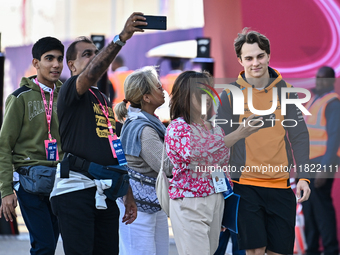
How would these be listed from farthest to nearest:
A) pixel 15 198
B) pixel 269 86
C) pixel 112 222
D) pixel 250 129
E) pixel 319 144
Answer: pixel 319 144, pixel 15 198, pixel 269 86, pixel 112 222, pixel 250 129

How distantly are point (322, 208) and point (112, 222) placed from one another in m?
2.95

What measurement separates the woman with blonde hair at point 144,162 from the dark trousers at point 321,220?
7.71ft

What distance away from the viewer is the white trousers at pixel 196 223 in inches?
111

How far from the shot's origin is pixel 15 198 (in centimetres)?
358

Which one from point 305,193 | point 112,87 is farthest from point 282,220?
point 112,87

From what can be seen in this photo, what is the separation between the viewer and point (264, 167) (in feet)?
10.6

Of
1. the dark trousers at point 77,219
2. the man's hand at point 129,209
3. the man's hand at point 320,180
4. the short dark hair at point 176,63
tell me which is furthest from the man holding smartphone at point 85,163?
the short dark hair at point 176,63

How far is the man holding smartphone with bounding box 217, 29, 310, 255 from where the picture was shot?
3221 mm

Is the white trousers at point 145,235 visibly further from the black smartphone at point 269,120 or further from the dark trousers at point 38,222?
the black smartphone at point 269,120

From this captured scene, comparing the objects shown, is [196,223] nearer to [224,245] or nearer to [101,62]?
[101,62]

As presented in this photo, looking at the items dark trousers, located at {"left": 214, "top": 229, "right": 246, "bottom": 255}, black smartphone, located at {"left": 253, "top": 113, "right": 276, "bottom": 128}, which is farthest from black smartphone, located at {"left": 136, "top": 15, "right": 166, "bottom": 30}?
dark trousers, located at {"left": 214, "top": 229, "right": 246, "bottom": 255}

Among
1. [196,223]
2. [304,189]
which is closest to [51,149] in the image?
[196,223]

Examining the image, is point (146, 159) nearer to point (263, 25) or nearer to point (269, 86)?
point (269, 86)

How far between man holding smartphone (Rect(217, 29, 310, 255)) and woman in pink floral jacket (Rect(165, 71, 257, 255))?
0.32 meters
